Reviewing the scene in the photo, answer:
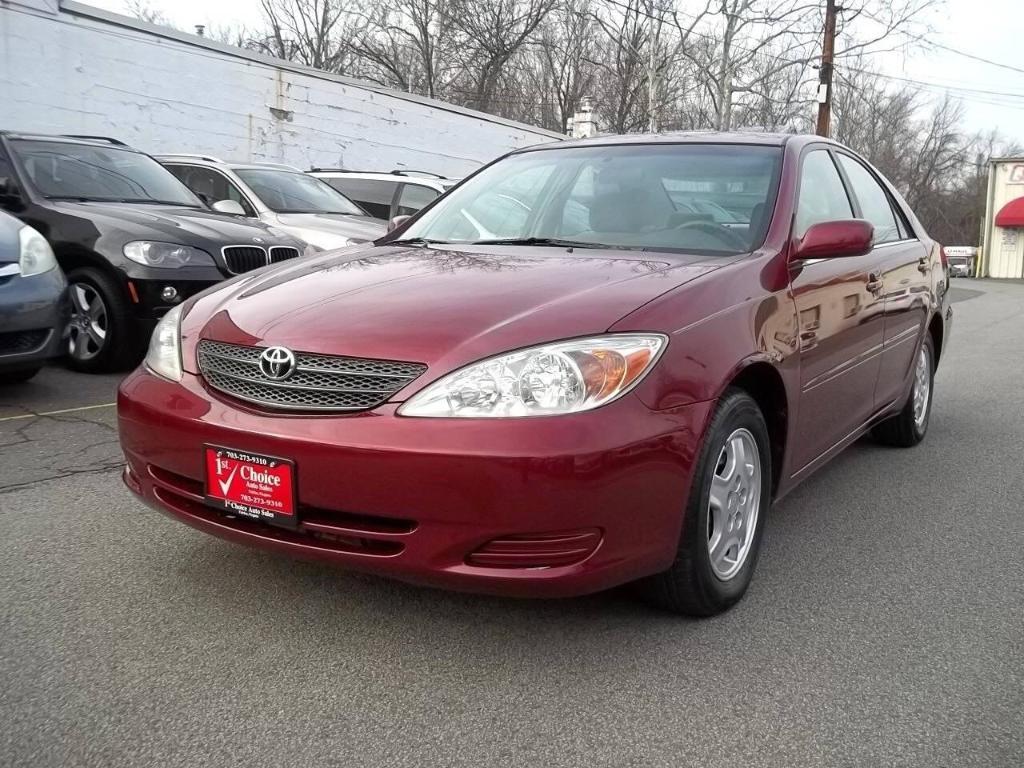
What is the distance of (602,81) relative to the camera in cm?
3944

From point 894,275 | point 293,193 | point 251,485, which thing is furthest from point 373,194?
point 251,485

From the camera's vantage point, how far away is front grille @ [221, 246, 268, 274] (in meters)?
6.88

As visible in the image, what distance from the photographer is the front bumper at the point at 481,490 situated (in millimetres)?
2438

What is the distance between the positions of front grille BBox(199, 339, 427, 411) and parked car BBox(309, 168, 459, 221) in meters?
9.03

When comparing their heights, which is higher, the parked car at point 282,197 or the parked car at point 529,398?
the parked car at point 282,197

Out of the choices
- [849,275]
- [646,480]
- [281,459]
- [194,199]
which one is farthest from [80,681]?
[194,199]

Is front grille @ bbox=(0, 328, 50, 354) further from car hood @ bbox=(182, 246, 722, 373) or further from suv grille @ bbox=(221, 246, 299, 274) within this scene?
car hood @ bbox=(182, 246, 722, 373)

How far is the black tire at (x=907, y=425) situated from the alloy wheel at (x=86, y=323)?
487 centimetres

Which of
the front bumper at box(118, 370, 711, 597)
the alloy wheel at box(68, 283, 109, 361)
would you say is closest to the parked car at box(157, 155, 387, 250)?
the alloy wheel at box(68, 283, 109, 361)

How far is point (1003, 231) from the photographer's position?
40312 mm

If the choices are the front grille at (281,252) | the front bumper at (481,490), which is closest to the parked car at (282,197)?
the front grille at (281,252)

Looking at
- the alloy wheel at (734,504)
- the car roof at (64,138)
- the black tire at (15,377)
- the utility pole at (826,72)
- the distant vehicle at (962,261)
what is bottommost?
the distant vehicle at (962,261)

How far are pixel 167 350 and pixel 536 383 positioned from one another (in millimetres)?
1300

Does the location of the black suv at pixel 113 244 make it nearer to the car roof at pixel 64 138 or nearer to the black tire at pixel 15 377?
the car roof at pixel 64 138
